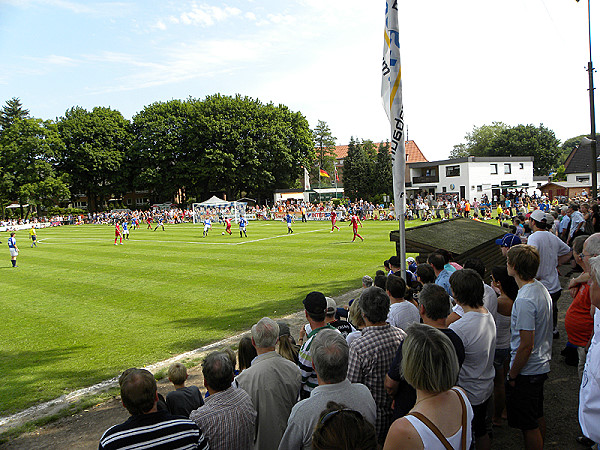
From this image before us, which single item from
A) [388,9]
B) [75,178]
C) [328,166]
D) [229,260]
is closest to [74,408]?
[388,9]

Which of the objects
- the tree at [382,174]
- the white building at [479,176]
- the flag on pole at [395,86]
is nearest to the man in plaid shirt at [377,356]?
the flag on pole at [395,86]

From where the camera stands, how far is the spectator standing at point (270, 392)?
→ 3490mm

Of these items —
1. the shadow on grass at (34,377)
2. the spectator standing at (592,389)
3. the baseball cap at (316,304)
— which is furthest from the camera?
the shadow on grass at (34,377)

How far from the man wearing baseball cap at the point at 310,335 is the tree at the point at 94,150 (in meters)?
68.1

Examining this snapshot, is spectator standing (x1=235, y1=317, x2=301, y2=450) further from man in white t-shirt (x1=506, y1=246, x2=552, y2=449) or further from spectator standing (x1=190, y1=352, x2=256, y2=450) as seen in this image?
man in white t-shirt (x1=506, y1=246, x2=552, y2=449)

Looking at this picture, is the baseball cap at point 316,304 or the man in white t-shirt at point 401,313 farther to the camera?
the man in white t-shirt at point 401,313

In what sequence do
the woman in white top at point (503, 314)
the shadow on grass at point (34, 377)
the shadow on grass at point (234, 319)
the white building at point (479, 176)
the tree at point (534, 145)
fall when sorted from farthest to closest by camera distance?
the tree at point (534, 145) < the white building at point (479, 176) < the shadow on grass at point (234, 319) < the shadow on grass at point (34, 377) < the woman in white top at point (503, 314)

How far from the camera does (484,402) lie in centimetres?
367

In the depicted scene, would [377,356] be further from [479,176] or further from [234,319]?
[479,176]

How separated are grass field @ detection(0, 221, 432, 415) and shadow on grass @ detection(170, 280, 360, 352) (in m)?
0.03

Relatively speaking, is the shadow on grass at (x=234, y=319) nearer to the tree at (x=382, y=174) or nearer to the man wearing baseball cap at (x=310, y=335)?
the man wearing baseball cap at (x=310, y=335)

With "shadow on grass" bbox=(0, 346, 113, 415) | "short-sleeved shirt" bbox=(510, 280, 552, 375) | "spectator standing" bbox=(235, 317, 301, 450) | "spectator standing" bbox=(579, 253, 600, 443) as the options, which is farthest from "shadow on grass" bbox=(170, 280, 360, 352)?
"spectator standing" bbox=(579, 253, 600, 443)

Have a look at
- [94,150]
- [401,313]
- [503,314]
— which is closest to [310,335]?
[401,313]

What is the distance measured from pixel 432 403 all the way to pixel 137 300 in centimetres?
1192
